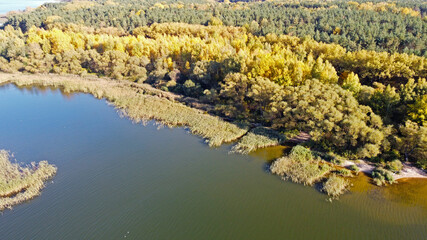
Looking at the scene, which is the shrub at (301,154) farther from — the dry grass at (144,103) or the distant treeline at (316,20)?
the distant treeline at (316,20)

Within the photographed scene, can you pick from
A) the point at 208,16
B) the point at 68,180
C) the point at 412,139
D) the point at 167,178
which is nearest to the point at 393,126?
the point at 412,139

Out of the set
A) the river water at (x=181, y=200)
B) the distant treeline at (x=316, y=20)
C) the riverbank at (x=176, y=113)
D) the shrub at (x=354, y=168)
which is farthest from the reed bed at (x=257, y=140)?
the distant treeline at (x=316, y=20)

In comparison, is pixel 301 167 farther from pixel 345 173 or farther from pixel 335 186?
pixel 345 173

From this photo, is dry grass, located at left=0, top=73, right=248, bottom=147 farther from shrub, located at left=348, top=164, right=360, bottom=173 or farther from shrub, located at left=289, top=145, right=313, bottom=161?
shrub, located at left=348, top=164, right=360, bottom=173

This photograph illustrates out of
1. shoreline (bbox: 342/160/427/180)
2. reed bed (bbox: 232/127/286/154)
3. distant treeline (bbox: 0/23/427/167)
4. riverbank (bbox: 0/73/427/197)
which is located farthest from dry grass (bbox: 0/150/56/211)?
shoreline (bbox: 342/160/427/180)

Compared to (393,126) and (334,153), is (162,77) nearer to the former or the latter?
(334,153)
